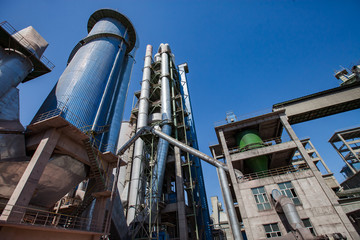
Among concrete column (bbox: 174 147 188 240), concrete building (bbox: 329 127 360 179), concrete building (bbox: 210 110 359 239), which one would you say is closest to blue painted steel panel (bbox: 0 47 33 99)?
concrete column (bbox: 174 147 188 240)

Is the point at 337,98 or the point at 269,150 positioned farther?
the point at 337,98

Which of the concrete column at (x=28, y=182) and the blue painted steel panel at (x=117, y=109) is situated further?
the blue painted steel panel at (x=117, y=109)

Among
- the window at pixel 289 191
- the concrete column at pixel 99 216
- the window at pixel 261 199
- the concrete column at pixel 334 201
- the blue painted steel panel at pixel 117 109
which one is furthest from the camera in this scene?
the blue painted steel panel at pixel 117 109

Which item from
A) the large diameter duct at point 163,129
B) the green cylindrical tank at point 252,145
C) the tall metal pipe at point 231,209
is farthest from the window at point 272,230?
the large diameter duct at point 163,129

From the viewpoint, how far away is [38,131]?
1138 cm

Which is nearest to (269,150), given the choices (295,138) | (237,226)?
(295,138)

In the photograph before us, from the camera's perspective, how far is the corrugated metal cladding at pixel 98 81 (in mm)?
14742

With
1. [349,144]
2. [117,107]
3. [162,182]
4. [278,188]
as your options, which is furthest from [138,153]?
[349,144]

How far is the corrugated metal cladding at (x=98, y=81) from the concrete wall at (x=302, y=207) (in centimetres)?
1366

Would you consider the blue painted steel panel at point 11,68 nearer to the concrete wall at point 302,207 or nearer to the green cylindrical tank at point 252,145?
the concrete wall at point 302,207

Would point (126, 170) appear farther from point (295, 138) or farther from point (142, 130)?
point (295, 138)

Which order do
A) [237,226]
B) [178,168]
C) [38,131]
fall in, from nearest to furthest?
1. [38,131]
2. [237,226]
3. [178,168]

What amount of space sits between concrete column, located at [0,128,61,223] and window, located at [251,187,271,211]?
15.8 meters

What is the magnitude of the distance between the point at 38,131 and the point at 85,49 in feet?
41.4
